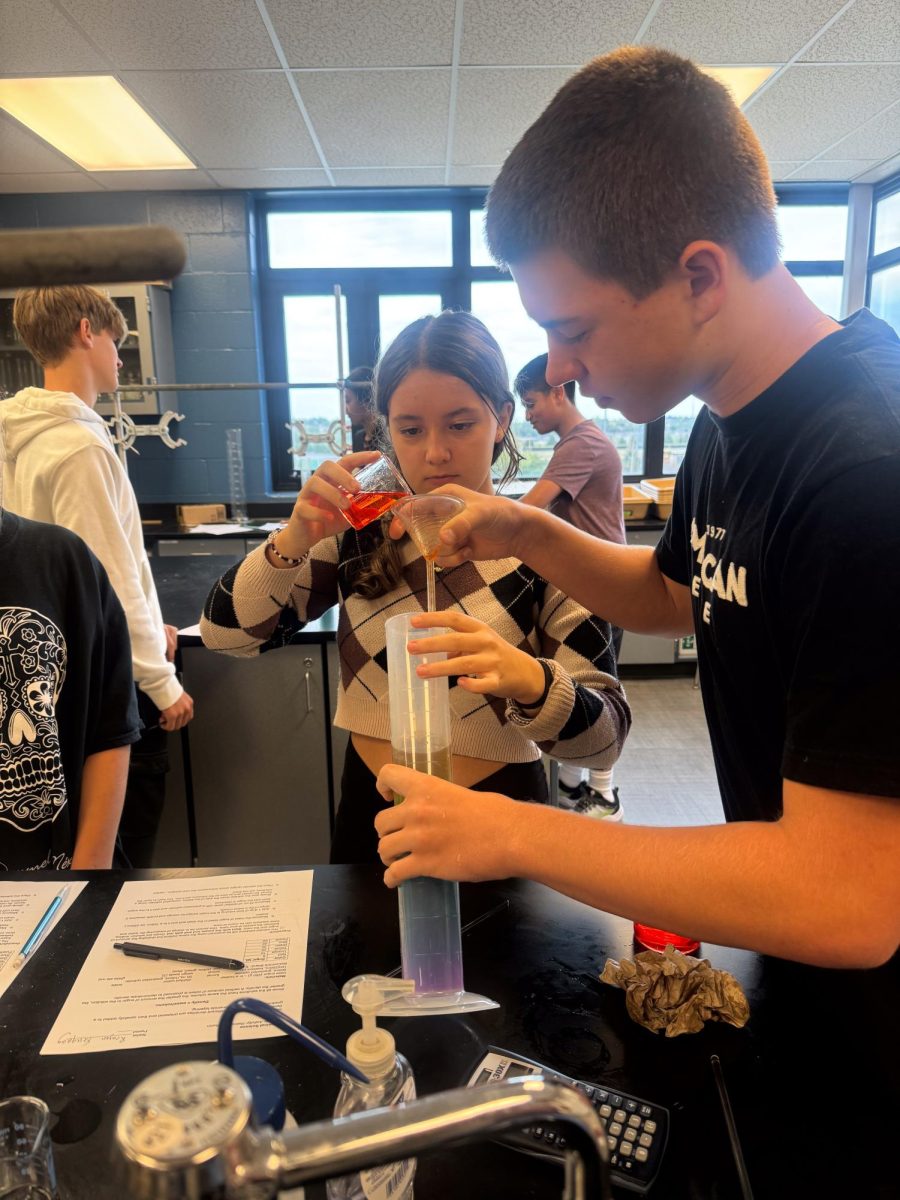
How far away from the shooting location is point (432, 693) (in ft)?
2.59

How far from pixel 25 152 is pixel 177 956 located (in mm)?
4460

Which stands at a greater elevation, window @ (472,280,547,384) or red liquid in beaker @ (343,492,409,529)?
window @ (472,280,547,384)

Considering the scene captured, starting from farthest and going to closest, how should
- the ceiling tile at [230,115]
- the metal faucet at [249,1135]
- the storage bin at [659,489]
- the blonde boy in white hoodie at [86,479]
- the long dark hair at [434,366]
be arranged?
the storage bin at [659,489], the ceiling tile at [230,115], the blonde boy in white hoodie at [86,479], the long dark hair at [434,366], the metal faucet at [249,1135]

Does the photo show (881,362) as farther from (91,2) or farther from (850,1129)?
(91,2)

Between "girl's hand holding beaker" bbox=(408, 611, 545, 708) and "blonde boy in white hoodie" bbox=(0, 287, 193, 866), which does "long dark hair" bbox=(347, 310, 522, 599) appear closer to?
"girl's hand holding beaker" bbox=(408, 611, 545, 708)

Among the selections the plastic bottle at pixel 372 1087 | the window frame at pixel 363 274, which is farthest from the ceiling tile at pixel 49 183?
the plastic bottle at pixel 372 1087

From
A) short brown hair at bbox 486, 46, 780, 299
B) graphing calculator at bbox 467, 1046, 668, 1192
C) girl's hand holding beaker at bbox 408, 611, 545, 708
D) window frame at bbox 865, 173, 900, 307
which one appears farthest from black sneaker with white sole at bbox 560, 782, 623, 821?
window frame at bbox 865, 173, 900, 307

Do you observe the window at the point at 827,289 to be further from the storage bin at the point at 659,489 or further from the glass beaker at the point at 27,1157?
the glass beaker at the point at 27,1157

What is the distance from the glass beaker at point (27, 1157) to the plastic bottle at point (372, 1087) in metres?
0.22

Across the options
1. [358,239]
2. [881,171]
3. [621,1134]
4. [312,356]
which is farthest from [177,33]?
[881,171]

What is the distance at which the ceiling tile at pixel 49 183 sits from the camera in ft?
14.1

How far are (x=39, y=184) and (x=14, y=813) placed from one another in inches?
177

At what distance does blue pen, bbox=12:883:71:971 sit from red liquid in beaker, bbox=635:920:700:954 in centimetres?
70

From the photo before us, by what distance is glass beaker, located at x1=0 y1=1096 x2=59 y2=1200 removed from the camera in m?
0.58
